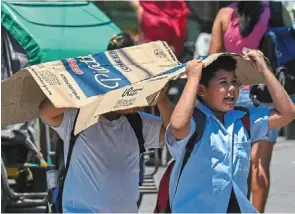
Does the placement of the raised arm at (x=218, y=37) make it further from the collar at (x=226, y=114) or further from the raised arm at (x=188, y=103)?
the raised arm at (x=188, y=103)

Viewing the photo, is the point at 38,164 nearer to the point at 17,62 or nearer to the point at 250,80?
the point at 17,62

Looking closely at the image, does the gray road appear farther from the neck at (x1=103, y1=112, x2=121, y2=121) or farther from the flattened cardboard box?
the neck at (x1=103, y1=112, x2=121, y2=121)

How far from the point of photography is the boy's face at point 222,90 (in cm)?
418

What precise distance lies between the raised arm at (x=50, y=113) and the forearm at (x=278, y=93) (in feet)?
3.43

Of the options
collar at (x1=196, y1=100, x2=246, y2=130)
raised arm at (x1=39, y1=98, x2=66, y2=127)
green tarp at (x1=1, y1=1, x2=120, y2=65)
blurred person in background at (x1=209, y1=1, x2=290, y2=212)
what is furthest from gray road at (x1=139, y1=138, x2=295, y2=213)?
green tarp at (x1=1, y1=1, x2=120, y2=65)

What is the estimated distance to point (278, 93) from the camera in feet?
→ 13.7

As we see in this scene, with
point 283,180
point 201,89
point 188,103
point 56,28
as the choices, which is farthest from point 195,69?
point 56,28

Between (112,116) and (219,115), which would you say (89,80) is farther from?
(219,115)

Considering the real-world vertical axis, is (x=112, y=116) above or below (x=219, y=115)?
below

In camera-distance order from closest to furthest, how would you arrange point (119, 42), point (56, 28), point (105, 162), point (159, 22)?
1. point (105, 162)
2. point (119, 42)
3. point (56, 28)
4. point (159, 22)

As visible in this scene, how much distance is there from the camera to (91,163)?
4559 millimetres

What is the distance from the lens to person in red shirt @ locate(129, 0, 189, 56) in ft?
28.8

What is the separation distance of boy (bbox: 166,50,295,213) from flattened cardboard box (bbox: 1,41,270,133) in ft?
0.39

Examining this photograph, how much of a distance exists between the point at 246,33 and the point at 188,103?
8.21 ft
